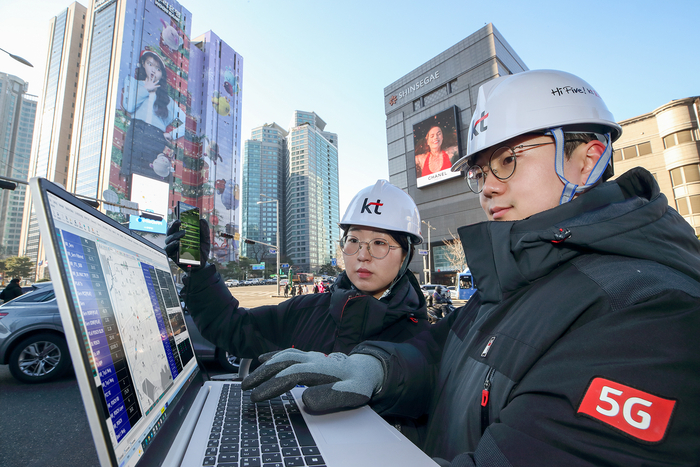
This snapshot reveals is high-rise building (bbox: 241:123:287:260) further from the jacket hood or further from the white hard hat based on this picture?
the jacket hood

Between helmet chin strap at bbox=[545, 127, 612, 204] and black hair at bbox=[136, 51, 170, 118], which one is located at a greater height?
black hair at bbox=[136, 51, 170, 118]

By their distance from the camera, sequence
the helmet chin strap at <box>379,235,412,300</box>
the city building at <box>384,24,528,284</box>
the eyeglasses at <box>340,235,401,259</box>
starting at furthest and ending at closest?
the city building at <box>384,24,528,284</box> → the eyeglasses at <box>340,235,401,259</box> → the helmet chin strap at <box>379,235,412,300</box>

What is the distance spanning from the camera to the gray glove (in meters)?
1.02

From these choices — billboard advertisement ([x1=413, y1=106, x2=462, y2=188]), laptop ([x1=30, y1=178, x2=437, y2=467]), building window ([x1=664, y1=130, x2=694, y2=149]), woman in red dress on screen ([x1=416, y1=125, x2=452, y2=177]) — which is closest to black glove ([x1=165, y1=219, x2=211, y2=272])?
laptop ([x1=30, y1=178, x2=437, y2=467])

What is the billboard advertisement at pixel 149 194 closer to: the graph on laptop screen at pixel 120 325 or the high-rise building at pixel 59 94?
the high-rise building at pixel 59 94

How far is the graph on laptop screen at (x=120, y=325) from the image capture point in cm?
62

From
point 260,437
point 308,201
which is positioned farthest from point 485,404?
point 308,201

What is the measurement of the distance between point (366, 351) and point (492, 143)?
104 cm

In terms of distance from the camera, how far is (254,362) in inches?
89.2

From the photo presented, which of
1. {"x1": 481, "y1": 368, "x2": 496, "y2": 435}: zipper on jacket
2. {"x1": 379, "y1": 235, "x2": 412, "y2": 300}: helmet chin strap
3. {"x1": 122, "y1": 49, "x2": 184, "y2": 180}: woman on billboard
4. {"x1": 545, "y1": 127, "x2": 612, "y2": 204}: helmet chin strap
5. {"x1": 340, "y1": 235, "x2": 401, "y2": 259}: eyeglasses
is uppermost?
{"x1": 122, "y1": 49, "x2": 184, "y2": 180}: woman on billboard

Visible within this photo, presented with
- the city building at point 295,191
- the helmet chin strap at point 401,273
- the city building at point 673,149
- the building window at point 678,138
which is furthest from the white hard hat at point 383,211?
the city building at point 295,191

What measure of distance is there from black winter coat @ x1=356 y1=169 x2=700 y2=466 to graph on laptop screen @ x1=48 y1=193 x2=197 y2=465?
0.73 meters

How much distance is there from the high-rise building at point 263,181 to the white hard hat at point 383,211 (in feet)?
351

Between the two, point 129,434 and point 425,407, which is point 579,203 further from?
point 129,434
